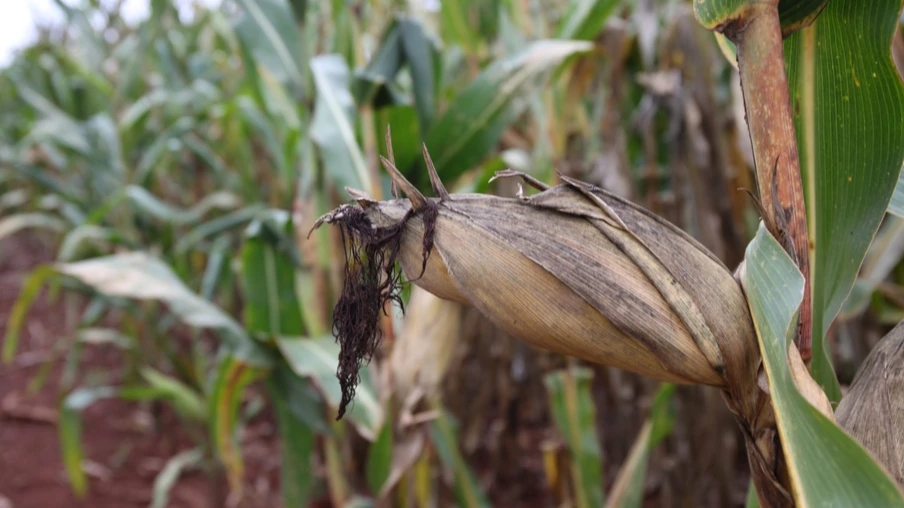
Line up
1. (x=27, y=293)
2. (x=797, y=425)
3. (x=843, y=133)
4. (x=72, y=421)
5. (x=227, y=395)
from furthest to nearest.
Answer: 1. (x=72, y=421)
2. (x=27, y=293)
3. (x=227, y=395)
4. (x=843, y=133)
5. (x=797, y=425)

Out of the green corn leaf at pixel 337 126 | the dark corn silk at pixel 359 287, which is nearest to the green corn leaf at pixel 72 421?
the green corn leaf at pixel 337 126

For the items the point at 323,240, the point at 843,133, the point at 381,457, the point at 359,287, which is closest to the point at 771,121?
the point at 843,133

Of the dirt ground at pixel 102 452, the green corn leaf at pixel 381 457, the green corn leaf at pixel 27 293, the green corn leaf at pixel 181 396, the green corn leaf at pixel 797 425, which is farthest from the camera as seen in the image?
the dirt ground at pixel 102 452

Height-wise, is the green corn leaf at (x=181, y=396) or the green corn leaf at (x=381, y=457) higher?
the green corn leaf at (x=181, y=396)

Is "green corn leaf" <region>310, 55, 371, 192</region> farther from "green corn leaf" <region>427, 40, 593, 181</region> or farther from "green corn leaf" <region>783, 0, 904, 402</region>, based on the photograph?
"green corn leaf" <region>783, 0, 904, 402</region>

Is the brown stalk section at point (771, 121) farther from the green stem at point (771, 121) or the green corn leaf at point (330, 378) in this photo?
the green corn leaf at point (330, 378)

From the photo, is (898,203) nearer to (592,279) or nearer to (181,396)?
(592,279)

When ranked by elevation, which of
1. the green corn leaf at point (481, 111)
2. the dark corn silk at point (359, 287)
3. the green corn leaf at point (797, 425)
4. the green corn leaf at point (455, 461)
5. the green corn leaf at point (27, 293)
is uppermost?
the green corn leaf at point (481, 111)
